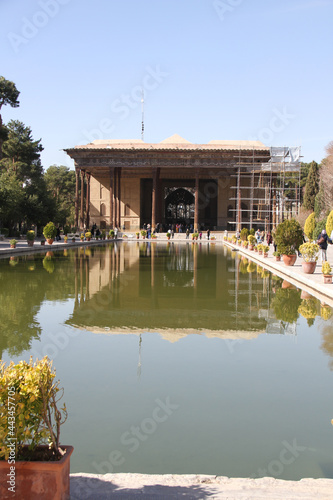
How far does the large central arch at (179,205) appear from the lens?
55.0 m

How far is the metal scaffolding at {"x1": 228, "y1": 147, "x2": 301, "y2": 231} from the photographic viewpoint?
117 ft

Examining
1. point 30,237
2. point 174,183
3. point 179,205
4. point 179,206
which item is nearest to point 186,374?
point 30,237

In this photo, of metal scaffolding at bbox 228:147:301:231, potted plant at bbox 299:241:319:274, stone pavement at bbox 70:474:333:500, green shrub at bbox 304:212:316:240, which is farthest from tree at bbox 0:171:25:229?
stone pavement at bbox 70:474:333:500

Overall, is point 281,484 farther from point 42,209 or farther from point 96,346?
point 42,209

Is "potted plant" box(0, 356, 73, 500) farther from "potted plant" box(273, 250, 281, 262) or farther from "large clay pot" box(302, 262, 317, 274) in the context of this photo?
"potted plant" box(273, 250, 281, 262)

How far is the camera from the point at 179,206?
5653 centimetres

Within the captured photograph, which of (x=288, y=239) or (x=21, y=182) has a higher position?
(x=21, y=182)

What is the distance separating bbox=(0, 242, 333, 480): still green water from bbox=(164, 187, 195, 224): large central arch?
44778 mm

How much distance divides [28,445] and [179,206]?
54406 mm

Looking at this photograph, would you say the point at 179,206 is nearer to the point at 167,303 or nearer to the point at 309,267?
the point at 309,267

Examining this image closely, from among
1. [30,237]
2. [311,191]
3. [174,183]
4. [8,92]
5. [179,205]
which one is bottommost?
[30,237]

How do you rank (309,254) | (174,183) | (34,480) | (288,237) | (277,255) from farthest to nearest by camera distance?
(174,183) → (277,255) → (288,237) → (309,254) → (34,480)

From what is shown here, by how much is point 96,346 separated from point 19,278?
7.34 meters

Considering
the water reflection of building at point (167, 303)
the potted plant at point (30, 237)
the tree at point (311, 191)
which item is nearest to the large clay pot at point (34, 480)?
the water reflection of building at point (167, 303)
